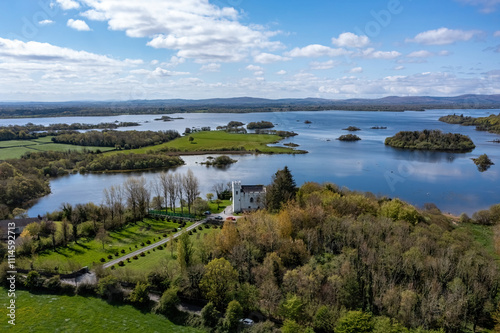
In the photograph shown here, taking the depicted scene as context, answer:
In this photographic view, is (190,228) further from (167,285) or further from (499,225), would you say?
(499,225)

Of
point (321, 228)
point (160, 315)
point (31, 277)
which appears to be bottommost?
point (160, 315)

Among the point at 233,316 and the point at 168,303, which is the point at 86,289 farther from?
the point at 233,316

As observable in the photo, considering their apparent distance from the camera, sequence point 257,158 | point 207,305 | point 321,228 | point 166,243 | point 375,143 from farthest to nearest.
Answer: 1. point 375,143
2. point 257,158
3. point 166,243
4. point 321,228
5. point 207,305

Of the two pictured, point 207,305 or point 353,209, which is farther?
point 353,209

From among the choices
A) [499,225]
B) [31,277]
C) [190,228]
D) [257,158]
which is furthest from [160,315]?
[257,158]

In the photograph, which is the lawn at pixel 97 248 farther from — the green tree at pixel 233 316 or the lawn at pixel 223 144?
the lawn at pixel 223 144

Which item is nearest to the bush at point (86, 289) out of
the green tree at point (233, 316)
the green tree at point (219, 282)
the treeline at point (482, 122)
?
the green tree at point (219, 282)
